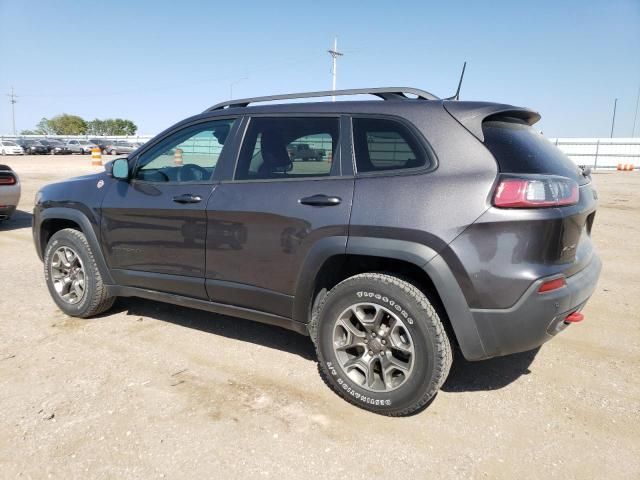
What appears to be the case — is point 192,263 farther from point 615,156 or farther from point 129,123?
point 129,123

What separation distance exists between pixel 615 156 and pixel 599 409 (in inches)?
1342

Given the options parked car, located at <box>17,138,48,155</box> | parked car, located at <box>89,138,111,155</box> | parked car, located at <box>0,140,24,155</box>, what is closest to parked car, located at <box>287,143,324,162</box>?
parked car, located at <box>0,140,24,155</box>

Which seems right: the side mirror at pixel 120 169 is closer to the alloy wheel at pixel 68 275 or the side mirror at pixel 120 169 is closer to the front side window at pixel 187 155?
the front side window at pixel 187 155

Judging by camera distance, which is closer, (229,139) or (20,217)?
(229,139)

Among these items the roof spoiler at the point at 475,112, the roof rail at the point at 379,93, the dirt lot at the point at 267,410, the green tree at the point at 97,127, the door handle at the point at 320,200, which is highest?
the green tree at the point at 97,127

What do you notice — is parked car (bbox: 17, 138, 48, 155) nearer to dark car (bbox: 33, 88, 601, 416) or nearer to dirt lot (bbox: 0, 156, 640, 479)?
dirt lot (bbox: 0, 156, 640, 479)

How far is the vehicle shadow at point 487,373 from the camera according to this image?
10.5ft

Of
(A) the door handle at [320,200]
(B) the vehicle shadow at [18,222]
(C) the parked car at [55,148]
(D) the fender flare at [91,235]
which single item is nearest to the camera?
(A) the door handle at [320,200]

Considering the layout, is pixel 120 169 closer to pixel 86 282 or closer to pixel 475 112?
pixel 86 282

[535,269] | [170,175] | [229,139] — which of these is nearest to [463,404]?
[535,269]

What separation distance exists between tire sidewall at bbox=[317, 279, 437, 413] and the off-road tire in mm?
2175

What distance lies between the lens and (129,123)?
341 feet

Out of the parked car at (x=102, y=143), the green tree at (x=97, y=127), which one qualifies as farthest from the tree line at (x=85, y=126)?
the parked car at (x=102, y=143)

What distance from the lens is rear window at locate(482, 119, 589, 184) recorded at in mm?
2639
